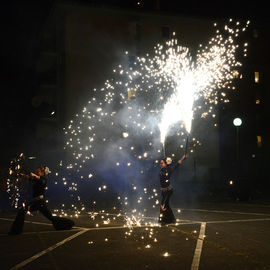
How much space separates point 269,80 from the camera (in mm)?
42938

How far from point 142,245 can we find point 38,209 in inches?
134

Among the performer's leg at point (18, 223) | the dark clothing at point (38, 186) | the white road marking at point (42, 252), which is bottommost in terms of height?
the white road marking at point (42, 252)

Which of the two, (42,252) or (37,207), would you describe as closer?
(42,252)

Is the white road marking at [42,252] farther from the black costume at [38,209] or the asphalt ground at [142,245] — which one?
the black costume at [38,209]

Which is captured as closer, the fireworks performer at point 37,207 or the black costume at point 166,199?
the fireworks performer at point 37,207

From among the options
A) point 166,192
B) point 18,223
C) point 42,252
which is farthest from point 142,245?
point 166,192

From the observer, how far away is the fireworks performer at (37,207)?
12.1m

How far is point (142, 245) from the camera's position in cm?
1023

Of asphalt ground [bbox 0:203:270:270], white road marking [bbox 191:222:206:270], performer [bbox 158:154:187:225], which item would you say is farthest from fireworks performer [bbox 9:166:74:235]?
white road marking [bbox 191:222:206:270]

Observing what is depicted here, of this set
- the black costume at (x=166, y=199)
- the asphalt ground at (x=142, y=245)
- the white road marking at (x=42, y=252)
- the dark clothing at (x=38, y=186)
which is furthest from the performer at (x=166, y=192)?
the dark clothing at (x=38, y=186)

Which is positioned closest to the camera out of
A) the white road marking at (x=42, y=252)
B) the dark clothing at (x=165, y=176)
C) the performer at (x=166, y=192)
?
the white road marking at (x=42, y=252)

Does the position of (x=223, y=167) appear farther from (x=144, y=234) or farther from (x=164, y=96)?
(x=144, y=234)

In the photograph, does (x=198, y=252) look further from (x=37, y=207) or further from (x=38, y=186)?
(x=38, y=186)

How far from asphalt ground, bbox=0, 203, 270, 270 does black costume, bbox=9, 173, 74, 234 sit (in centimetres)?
23
